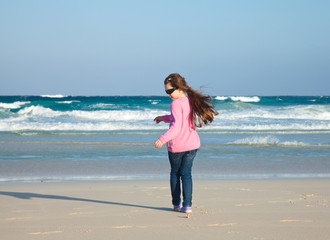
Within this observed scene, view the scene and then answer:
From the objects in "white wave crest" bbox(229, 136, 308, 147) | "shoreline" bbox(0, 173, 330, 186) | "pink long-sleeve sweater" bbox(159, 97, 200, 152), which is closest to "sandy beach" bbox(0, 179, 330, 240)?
"shoreline" bbox(0, 173, 330, 186)

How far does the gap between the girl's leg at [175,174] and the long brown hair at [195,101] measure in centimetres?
40

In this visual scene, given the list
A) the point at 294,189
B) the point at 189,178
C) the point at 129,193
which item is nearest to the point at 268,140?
the point at 294,189

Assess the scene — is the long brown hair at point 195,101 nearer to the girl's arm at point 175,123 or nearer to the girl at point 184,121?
the girl at point 184,121

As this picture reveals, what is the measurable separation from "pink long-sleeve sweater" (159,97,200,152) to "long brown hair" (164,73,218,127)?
56 millimetres

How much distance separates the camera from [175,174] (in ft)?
15.3

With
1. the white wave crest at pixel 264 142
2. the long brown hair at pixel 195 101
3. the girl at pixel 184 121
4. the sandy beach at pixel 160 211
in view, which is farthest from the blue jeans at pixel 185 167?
the white wave crest at pixel 264 142

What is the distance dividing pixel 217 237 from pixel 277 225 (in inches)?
27.6

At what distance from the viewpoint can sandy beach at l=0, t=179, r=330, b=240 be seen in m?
3.79

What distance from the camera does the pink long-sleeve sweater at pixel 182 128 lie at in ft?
14.6

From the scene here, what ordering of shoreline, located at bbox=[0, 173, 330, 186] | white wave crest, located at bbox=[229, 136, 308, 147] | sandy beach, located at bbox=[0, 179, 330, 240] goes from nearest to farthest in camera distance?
sandy beach, located at bbox=[0, 179, 330, 240], shoreline, located at bbox=[0, 173, 330, 186], white wave crest, located at bbox=[229, 136, 308, 147]

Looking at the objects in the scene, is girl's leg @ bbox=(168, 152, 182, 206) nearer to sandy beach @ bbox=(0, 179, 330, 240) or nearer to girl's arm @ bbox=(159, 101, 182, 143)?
sandy beach @ bbox=(0, 179, 330, 240)

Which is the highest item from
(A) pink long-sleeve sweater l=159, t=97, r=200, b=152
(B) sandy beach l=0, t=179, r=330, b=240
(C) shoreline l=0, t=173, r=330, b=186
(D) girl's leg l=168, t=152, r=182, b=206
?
(A) pink long-sleeve sweater l=159, t=97, r=200, b=152

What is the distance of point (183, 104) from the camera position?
450cm

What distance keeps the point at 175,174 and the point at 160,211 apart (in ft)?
1.43
